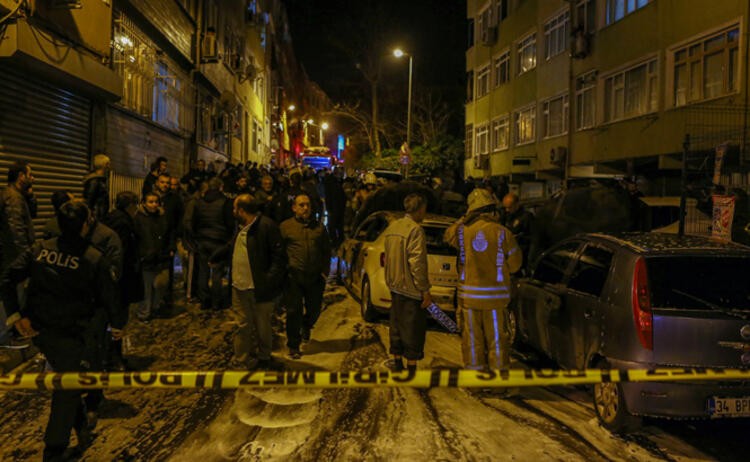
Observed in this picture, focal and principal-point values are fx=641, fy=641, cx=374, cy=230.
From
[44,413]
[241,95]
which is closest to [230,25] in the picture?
[241,95]

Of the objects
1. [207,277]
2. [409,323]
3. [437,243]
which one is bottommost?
[409,323]

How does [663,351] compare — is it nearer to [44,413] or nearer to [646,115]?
[44,413]

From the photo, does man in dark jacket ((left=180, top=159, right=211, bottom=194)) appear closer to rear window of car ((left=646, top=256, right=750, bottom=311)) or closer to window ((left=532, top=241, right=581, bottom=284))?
window ((left=532, top=241, right=581, bottom=284))

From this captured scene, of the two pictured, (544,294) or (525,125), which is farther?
(525,125)

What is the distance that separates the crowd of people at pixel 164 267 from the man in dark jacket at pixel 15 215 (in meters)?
0.01

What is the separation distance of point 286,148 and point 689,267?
5659 centimetres

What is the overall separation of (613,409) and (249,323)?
369 centimetres

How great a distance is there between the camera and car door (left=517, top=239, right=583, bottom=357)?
6.44 meters

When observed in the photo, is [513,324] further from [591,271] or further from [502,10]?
[502,10]

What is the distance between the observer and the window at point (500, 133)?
29.0m

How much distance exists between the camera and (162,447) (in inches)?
191

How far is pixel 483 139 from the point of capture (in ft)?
107

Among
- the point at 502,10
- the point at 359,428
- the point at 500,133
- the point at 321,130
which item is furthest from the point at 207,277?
the point at 321,130

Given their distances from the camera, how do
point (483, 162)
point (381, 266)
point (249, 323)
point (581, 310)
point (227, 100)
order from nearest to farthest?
point (581, 310)
point (249, 323)
point (381, 266)
point (227, 100)
point (483, 162)
